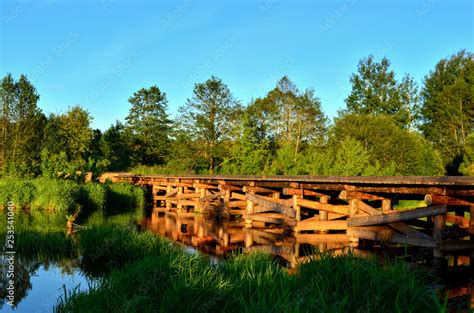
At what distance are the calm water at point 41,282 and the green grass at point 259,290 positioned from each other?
118 centimetres

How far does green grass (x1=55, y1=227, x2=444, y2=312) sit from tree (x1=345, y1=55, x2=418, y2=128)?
145 ft

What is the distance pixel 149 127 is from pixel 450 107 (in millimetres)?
33934

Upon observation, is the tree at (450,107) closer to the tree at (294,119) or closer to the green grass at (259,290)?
the tree at (294,119)

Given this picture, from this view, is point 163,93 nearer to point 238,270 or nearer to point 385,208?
point 385,208

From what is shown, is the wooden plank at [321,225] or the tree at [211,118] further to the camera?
the tree at [211,118]

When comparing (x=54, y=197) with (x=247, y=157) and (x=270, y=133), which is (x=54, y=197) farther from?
(x=270, y=133)

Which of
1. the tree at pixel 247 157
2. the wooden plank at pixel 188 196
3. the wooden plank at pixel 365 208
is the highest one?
the tree at pixel 247 157

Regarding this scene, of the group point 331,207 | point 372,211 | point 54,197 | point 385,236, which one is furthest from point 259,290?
point 54,197

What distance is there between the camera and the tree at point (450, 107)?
43.6 m

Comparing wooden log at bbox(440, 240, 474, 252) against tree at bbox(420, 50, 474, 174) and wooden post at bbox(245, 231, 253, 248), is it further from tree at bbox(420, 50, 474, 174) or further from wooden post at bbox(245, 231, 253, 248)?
tree at bbox(420, 50, 474, 174)

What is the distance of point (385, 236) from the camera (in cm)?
1135

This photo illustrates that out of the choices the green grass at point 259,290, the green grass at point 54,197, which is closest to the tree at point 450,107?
the green grass at point 54,197

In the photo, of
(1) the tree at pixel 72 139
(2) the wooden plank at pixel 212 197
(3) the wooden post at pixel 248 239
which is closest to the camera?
(3) the wooden post at pixel 248 239

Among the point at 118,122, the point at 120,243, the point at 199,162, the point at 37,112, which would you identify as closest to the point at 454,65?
the point at 199,162
